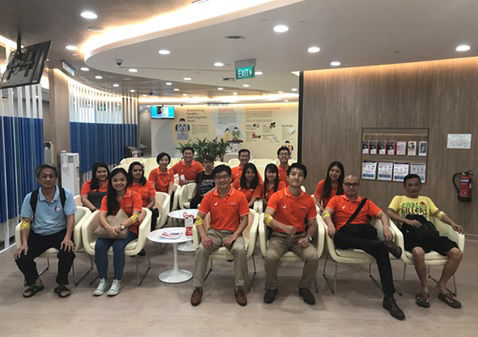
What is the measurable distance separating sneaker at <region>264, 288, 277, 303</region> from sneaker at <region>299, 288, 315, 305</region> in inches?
10.8

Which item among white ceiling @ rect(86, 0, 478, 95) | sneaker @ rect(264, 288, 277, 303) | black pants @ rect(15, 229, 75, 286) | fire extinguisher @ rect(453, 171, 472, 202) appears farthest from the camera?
fire extinguisher @ rect(453, 171, 472, 202)

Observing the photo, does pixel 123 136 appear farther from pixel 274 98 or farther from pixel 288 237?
pixel 288 237

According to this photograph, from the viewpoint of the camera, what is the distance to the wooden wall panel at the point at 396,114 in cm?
565

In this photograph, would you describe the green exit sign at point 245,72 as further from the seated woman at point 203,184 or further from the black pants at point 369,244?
the black pants at point 369,244

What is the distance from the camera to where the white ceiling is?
11.2 ft

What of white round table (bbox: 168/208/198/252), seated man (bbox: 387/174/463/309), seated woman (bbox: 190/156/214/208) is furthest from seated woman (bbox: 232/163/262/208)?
seated man (bbox: 387/174/463/309)

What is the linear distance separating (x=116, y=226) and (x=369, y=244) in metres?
2.59

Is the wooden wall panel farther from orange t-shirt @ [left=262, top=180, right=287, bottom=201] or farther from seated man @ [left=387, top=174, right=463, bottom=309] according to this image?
seated man @ [left=387, top=174, right=463, bottom=309]

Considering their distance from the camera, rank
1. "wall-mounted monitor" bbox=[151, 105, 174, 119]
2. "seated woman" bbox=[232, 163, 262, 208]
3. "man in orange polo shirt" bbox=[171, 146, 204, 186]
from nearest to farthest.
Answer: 1. "seated woman" bbox=[232, 163, 262, 208]
2. "man in orange polo shirt" bbox=[171, 146, 204, 186]
3. "wall-mounted monitor" bbox=[151, 105, 174, 119]

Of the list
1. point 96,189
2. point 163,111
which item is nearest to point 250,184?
point 96,189

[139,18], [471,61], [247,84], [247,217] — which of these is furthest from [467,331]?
[247,84]

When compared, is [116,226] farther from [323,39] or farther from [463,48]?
[463,48]

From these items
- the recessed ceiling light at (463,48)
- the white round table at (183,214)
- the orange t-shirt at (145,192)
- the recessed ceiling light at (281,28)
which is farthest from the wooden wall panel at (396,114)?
the orange t-shirt at (145,192)

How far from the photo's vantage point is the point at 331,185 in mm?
4621
